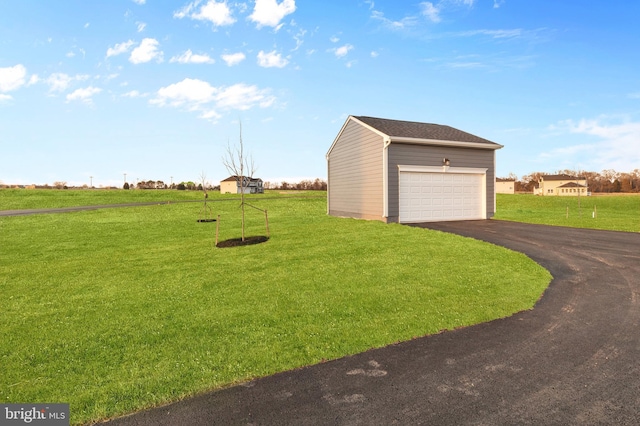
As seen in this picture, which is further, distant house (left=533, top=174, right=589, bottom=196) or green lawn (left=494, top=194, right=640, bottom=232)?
distant house (left=533, top=174, right=589, bottom=196)

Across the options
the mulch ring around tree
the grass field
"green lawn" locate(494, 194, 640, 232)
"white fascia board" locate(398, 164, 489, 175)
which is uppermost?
"white fascia board" locate(398, 164, 489, 175)

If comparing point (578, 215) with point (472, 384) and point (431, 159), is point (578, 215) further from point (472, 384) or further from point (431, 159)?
point (472, 384)

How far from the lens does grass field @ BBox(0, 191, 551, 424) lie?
3338 millimetres

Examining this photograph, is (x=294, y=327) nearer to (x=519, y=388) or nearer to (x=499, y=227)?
(x=519, y=388)

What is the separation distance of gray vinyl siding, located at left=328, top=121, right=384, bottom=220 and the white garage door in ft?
4.54

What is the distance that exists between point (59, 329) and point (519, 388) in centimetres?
603

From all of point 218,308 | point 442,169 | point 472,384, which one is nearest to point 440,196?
point 442,169

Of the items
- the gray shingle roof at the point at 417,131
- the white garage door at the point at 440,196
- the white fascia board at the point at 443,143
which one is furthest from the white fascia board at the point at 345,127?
the white garage door at the point at 440,196

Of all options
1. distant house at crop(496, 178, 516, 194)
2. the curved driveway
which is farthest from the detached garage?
distant house at crop(496, 178, 516, 194)

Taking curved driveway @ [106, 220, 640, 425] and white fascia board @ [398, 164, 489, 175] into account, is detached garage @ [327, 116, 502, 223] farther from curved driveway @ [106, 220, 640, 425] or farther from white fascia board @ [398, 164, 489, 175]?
curved driveway @ [106, 220, 640, 425]

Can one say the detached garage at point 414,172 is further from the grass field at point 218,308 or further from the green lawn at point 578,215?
the grass field at point 218,308

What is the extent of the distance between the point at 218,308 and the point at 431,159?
1420 centimetres

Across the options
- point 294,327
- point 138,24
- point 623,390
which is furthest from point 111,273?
point 138,24

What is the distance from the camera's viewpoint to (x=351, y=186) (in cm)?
1861
